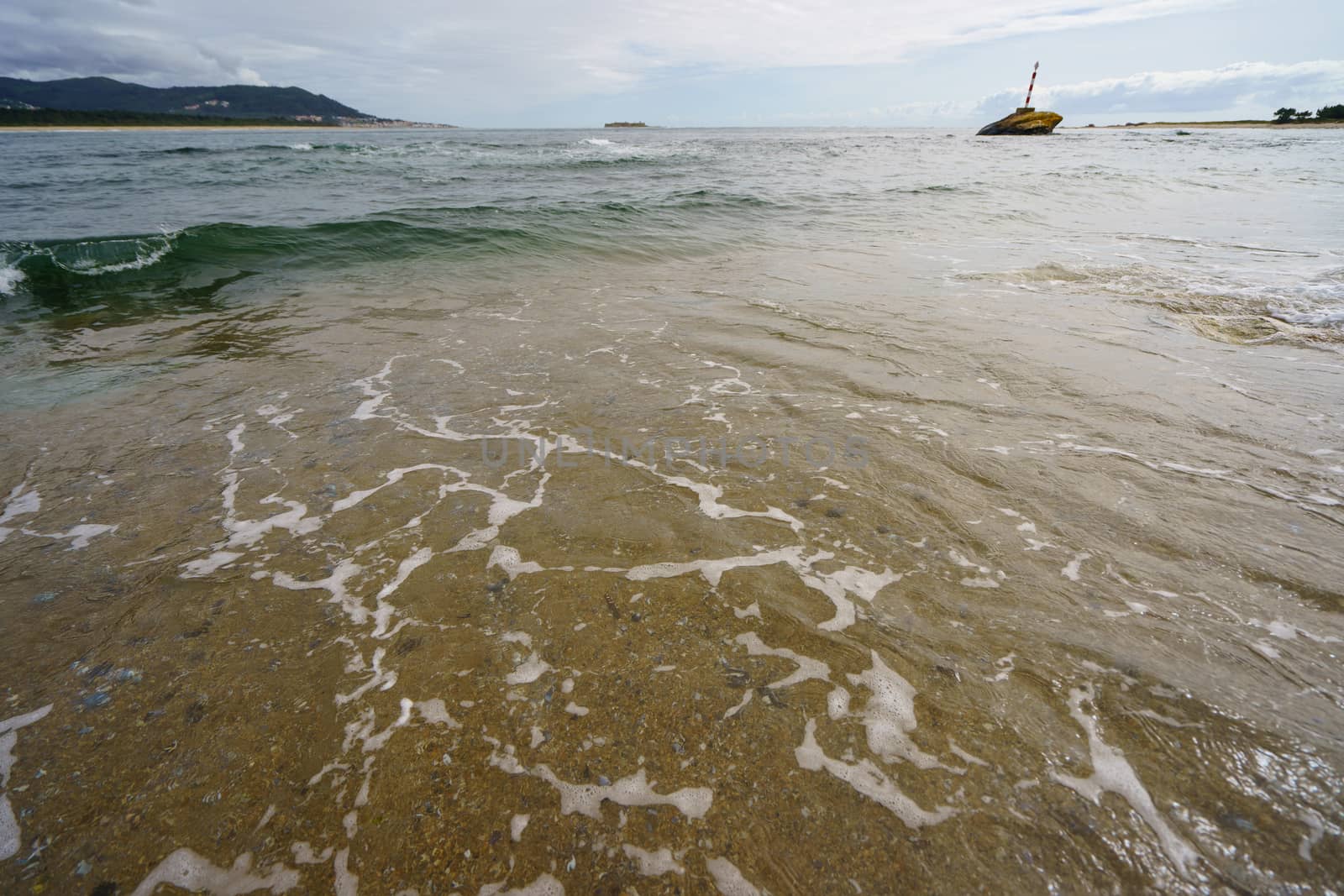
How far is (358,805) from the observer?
190 cm

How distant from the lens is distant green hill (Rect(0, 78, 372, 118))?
414 ft

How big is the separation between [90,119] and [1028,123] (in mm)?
123836

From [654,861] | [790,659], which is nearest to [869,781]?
[790,659]

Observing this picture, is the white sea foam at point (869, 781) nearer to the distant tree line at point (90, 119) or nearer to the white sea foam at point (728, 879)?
the white sea foam at point (728, 879)

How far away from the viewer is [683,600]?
2.72 m

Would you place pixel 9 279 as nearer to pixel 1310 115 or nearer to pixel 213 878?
pixel 213 878

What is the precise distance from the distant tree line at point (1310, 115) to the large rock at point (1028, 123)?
1380 inches

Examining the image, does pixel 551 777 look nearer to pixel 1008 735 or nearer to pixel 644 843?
pixel 644 843

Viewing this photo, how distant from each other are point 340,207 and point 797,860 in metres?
17.2

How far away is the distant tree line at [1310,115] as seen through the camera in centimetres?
6862

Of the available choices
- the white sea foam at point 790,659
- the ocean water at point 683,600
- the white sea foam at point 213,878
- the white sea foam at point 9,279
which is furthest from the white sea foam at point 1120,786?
the white sea foam at point 9,279

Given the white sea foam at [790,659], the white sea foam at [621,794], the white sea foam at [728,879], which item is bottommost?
the white sea foam at [728,879]

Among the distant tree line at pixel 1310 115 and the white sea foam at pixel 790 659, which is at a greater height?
the distant tree line at pixel 1310 115

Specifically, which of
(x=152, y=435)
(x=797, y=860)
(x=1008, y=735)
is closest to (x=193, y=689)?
(x=797, y=860)
